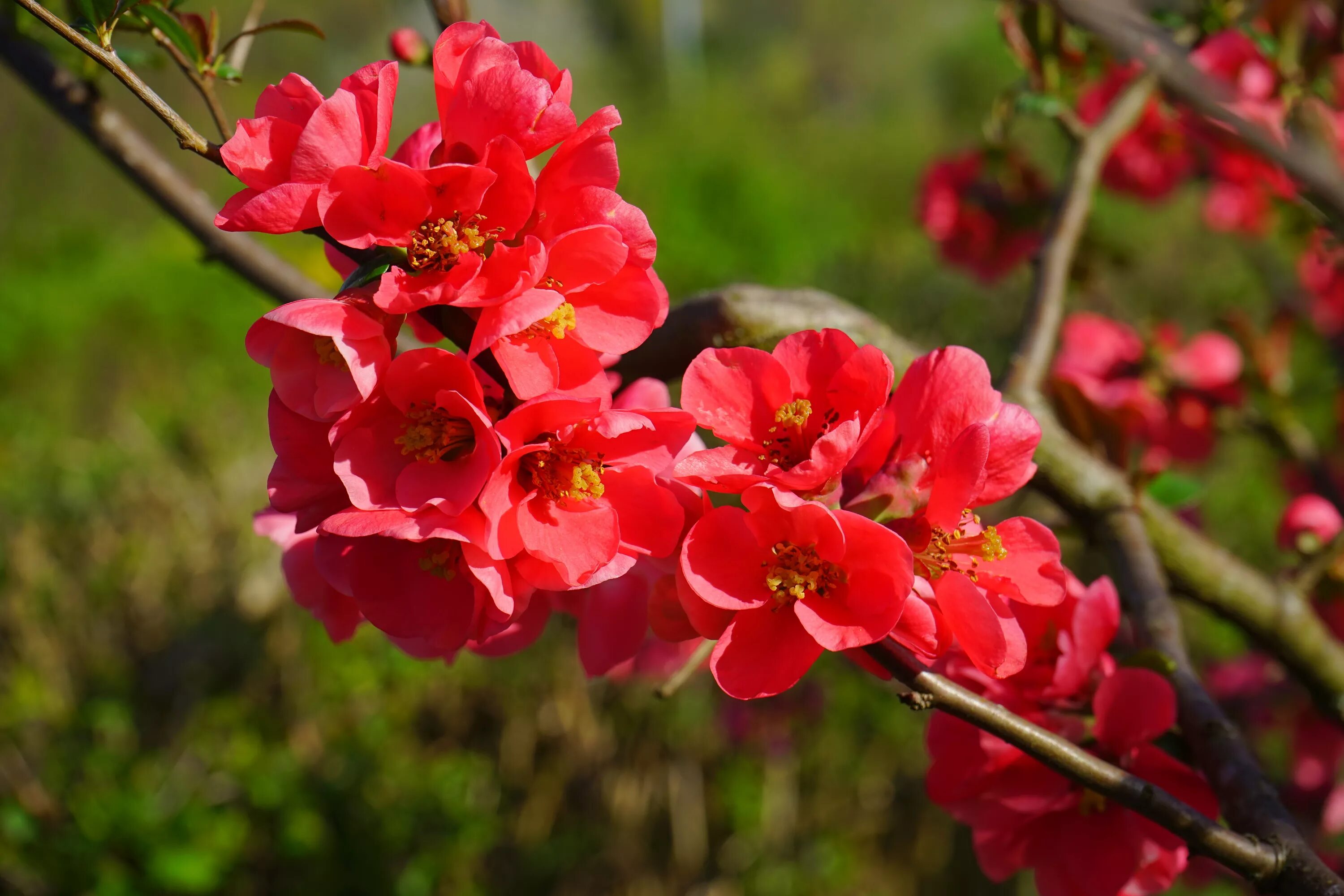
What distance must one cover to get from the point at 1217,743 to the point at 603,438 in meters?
0.47

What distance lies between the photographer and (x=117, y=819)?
1.98 m

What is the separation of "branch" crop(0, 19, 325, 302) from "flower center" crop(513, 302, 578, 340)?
461mm

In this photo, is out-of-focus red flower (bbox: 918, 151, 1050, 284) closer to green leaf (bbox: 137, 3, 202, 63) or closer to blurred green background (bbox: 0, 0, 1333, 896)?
blurred green background (bbox: 0, 0, 1333, 896)

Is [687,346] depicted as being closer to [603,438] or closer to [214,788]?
[603,438]

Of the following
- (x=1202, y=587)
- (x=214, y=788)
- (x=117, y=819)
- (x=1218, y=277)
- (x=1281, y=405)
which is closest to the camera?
(x=1202, y=587)

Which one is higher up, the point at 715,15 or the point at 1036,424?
the point at 1036,424

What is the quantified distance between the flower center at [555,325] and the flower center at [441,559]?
0.14 m

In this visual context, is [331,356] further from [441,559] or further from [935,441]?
[935,441]

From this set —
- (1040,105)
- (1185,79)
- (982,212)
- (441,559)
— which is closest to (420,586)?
(441,559)

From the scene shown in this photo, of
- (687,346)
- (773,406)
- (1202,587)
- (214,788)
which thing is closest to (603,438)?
(773,406)

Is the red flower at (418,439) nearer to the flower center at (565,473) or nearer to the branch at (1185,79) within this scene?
the flower center at (565,473)

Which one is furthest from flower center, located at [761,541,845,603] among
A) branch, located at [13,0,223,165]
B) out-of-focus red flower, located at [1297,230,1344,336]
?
out-of-focus red flower, located at [1297,230,1344,336]

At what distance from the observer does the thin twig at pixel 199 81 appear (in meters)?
0.60

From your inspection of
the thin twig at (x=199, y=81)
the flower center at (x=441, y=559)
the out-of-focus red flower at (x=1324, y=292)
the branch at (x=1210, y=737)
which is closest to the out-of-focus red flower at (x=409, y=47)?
the thin twig at (x=199, y=81)
